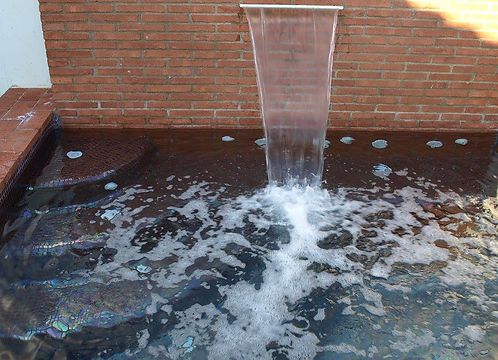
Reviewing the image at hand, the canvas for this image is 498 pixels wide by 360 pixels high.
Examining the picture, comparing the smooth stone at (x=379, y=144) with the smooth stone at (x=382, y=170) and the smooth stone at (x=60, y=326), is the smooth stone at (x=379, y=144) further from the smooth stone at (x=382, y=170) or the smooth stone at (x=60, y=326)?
the smooth stone at (x=60, y=326)

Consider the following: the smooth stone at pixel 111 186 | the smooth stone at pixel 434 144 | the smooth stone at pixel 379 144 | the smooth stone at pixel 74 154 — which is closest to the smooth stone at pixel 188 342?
the smooth stone at pixel 111 186

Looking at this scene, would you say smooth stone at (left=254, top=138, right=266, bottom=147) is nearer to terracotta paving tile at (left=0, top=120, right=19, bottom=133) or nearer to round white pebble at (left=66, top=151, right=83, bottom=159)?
round white pebble at (left=66, top=151, right=83, bottom=159)

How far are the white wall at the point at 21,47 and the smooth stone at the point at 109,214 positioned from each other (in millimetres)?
1701

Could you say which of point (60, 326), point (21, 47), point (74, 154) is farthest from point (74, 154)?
point (60, 326)

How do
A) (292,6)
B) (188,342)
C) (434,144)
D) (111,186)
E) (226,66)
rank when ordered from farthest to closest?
(434,144)
(226,66)
(292,6)
(111,186)
(188,342)

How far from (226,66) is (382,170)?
1.35m

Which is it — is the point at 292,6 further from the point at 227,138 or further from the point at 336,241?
the point at 336,241

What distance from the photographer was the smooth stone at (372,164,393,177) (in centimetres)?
359

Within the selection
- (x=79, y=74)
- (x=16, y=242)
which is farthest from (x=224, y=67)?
(x=16, y=242)

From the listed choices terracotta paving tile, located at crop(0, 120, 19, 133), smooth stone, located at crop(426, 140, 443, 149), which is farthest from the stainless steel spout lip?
terracotta paving tile, located at crop(0, 120, 19, 133)

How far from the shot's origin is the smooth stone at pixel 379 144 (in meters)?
3.95

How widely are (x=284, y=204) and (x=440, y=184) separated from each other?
3.52ft

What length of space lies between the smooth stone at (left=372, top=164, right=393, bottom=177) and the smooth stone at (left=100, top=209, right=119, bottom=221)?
5.65 ft

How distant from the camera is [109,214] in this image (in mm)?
3084
